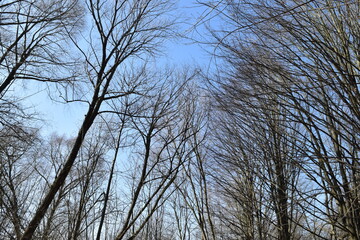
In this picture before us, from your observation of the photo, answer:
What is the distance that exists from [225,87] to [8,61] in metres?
5.03

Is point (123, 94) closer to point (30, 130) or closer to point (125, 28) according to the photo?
point (125, 28)

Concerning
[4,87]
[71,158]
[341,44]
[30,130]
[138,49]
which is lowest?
[71,158]

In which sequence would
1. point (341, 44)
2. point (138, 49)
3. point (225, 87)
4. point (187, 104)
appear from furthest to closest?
point (187, 104), point (138, 49), point (225, 87), point (341, 44)

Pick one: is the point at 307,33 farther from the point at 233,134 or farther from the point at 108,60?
the point at 108,60

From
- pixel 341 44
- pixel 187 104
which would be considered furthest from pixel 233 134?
pixel 187 104

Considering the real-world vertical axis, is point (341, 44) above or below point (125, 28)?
below

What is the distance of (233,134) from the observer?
15.7ft

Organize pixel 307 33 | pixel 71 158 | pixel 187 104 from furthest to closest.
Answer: pixel 187 104 → pixel 71 158 → pixel 307 33

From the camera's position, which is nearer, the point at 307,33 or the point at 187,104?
the point at 307,33

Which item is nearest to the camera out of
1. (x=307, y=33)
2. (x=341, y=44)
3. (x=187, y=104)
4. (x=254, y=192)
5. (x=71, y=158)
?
(x=307, y=33)

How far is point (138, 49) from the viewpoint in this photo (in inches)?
234

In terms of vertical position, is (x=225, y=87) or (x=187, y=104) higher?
(x=187, y=104)

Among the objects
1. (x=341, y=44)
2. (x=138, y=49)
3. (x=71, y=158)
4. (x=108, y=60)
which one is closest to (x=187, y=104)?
(x=138, y=49)

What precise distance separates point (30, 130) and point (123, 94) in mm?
2435
